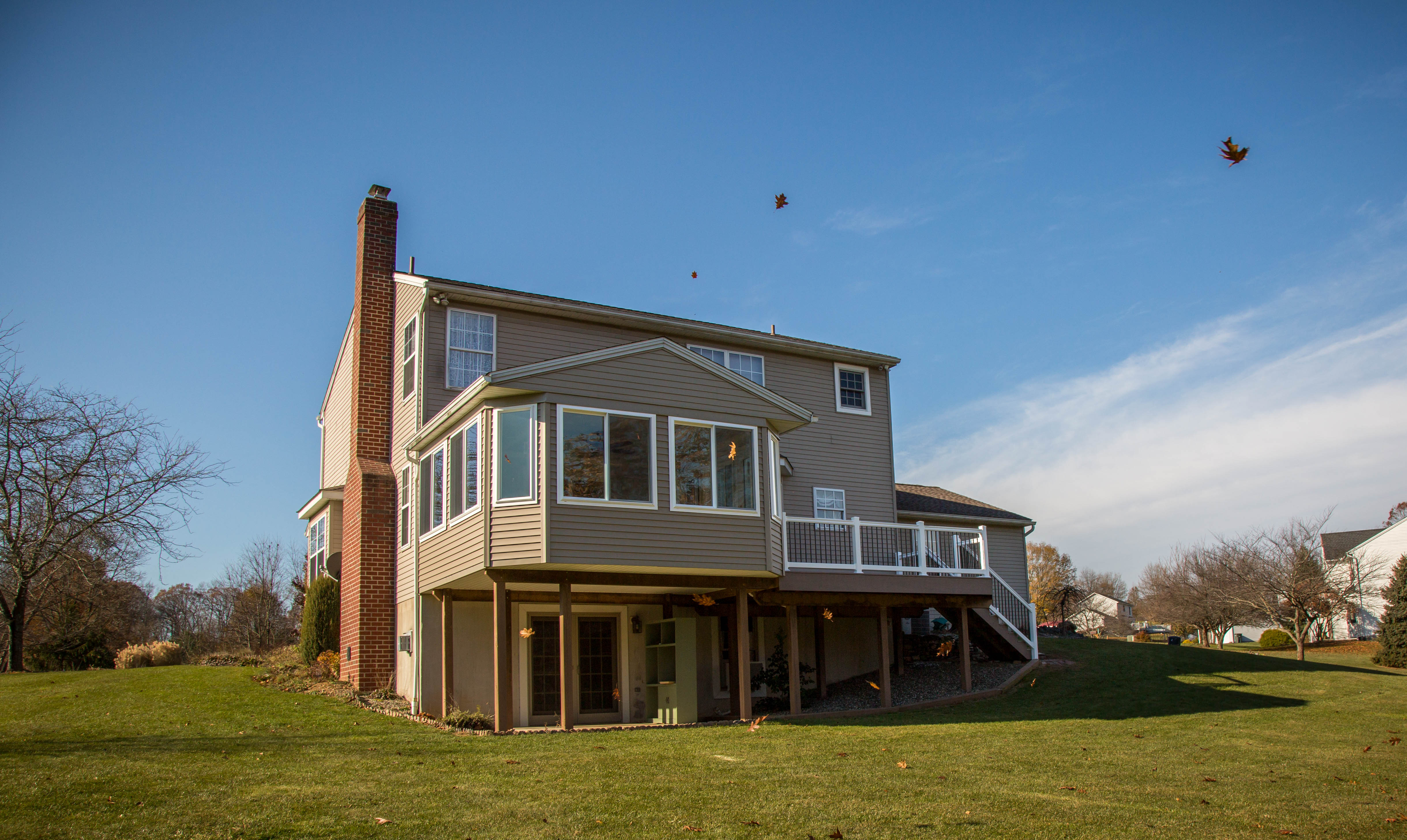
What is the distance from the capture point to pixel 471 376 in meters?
16.7

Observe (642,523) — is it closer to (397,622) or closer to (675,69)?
(397,622)

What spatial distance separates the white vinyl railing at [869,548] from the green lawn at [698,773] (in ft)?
9.40

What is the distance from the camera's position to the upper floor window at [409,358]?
55.2 ft

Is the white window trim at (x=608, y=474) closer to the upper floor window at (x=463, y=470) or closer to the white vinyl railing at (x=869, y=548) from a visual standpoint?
the upper floor window at (x=463, y=470)

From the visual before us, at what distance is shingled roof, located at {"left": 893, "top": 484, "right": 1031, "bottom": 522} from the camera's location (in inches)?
944

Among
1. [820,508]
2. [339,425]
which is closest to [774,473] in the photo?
[820,508]

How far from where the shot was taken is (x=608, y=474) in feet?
43.9

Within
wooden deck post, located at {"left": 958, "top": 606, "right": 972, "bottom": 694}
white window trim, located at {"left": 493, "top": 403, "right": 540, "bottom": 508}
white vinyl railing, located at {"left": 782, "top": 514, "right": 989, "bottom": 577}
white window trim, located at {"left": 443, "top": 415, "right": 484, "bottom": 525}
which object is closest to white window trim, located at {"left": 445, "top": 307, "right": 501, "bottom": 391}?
white window trim, located at {"left": 443, "top": 415, "right": 484, "bottom": 525}

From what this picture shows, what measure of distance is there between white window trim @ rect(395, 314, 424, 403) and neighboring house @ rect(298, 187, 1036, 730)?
0.09m

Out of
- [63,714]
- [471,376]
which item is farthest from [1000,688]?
[63,714]

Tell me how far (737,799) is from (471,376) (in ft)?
34.3

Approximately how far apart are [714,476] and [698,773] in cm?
557

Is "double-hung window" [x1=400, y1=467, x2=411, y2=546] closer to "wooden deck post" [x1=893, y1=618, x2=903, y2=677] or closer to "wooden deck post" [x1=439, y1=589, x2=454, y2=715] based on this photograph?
"wooden deck post" [x1=439, y1=589, x2=454, y2=715]

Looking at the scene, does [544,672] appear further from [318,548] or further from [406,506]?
[318,548]
